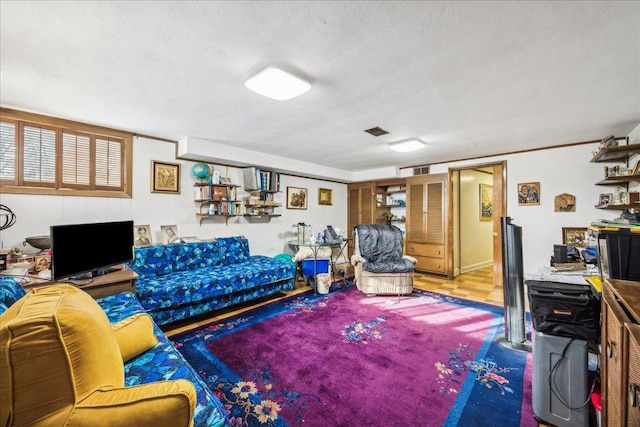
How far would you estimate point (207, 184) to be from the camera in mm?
3883

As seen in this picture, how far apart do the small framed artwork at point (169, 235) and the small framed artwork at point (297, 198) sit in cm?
223

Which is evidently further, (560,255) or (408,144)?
(408,144)

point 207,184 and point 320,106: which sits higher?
point 320,106

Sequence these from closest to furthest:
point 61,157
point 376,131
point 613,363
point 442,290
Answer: point 613,363
point 61,157
point 376,131
point 442,290

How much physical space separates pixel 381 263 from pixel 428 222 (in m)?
1.82

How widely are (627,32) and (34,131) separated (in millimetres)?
4916

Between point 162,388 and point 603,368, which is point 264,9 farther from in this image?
point 603,368

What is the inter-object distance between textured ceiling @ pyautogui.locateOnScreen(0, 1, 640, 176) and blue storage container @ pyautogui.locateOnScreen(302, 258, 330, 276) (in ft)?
7.14

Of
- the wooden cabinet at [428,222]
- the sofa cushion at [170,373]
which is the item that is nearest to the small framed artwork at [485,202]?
the wooden cabinet at [428,222]

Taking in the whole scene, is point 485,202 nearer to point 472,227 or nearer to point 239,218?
point 472,227

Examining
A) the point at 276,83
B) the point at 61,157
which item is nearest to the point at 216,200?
the point at 61,157

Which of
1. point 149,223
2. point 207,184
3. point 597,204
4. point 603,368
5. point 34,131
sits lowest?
point 603,368

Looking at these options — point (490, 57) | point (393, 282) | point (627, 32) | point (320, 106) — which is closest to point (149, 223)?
point (320, 106)

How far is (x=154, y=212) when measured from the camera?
3549 mm
